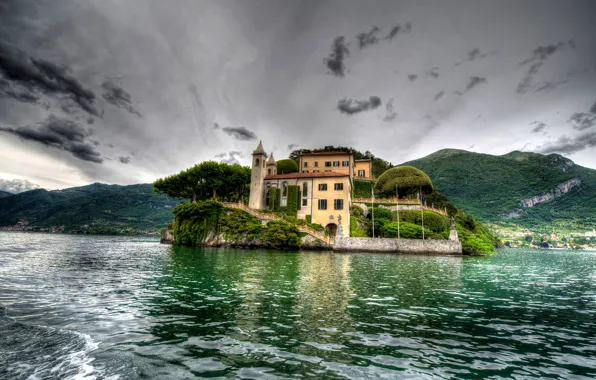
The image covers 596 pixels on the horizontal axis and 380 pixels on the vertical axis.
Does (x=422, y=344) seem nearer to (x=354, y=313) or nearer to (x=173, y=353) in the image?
(x=354, y=313)

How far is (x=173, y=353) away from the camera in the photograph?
5344 mm

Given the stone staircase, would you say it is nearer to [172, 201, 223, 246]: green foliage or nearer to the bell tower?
[172, 201, 223, 246]: green foliage

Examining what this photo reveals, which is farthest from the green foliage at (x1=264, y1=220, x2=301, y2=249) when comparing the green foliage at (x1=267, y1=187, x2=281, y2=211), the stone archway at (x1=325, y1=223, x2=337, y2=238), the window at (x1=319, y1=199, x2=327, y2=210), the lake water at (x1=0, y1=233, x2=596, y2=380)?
the lake water at (x1=0, y1=233, x2=596, y2=380)

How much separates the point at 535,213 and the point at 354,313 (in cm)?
17670

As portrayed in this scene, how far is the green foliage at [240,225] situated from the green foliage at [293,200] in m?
7.23

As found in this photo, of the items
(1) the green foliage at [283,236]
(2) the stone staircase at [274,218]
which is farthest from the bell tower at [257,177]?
(1) the green foliage at [283,236]

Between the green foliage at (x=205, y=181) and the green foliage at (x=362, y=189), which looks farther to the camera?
the green foliage at (x=362, y=189)

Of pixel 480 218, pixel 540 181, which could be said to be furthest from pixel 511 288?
pixel 540 181

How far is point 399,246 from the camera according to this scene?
41.9 m

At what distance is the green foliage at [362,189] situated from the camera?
63.7m

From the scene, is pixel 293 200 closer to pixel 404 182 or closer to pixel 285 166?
pixel 285 166

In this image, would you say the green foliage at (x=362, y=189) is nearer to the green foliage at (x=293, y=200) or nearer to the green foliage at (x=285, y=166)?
the green foliage at (x=285, y=166)

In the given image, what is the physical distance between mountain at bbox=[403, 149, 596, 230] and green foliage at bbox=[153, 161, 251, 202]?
114153 mm

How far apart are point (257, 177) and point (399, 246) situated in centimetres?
2919
